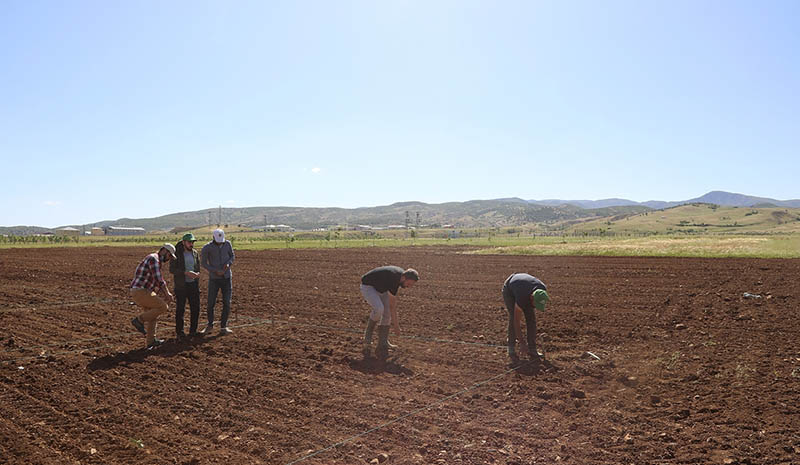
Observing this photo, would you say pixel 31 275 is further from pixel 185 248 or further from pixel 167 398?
pixel 167 398

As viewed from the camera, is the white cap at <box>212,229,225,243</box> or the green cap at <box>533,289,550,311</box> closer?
the green cap at <box>533,289,550,311</box>

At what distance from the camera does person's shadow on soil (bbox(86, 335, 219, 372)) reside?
846cm

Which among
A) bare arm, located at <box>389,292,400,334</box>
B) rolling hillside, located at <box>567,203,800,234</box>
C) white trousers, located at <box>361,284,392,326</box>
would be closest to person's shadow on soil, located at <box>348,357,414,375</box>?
bare arm, located at <box>389,292,400,334</box>

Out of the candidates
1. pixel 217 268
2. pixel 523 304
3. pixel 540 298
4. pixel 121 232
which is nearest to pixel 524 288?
pixel 523 304

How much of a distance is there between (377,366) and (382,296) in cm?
123

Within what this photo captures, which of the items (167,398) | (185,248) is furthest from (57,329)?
(167,398)

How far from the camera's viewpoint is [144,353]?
918 cm

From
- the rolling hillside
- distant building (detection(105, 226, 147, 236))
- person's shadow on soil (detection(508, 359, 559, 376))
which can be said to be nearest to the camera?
person's shadow on soil (detection(508, 359, 559, 376))

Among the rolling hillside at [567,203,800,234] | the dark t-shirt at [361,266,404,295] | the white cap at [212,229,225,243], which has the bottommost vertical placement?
the rolling hillside at [567,203,800,234]

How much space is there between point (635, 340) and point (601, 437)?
17.0ft

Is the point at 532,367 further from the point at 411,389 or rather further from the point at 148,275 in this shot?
the point at 148,275

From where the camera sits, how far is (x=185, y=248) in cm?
1020

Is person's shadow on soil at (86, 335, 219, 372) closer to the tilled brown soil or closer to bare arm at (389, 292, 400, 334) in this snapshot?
the tilled brown soil

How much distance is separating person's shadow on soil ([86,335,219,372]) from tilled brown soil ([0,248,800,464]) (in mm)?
64
